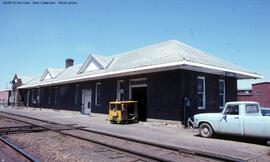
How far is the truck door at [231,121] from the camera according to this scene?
10922mm

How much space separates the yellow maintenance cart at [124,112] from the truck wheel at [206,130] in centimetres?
668

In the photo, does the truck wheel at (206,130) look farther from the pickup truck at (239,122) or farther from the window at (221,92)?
the window at (221,92)

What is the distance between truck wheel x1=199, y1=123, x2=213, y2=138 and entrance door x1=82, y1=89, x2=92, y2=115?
14.9 metres

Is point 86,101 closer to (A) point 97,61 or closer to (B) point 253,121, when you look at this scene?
(A) point 97,61

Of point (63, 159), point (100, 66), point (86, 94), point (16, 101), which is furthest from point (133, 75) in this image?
point (16, 101)

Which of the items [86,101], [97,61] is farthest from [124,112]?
[86,101]

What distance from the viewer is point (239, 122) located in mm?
10820

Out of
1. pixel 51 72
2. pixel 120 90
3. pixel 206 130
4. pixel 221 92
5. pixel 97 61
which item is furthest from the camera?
pixel 51 72

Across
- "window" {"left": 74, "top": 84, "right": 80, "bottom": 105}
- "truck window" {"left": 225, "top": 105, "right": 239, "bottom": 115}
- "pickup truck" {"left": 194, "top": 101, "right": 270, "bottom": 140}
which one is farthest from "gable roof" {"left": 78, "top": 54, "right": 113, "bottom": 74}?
"truck window" {"left": 225, "top": 105, "right": 239, "bottom": 115}

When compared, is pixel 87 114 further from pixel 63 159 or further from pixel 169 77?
pixel 63 159

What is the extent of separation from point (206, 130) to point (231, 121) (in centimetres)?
137

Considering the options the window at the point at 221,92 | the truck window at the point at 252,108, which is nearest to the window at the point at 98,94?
the window at the point at 221,92

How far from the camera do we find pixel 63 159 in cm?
733

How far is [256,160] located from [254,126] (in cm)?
302
